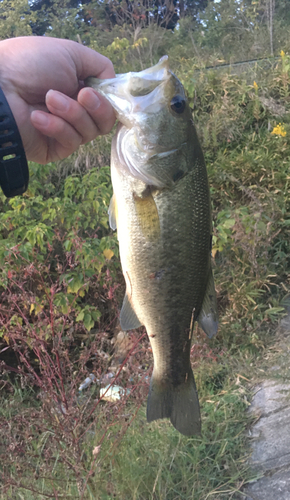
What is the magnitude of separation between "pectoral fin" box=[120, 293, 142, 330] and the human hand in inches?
30.0

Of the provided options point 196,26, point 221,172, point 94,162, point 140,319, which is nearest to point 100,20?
point 196,26

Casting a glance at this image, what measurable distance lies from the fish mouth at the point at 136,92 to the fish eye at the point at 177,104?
36 mm

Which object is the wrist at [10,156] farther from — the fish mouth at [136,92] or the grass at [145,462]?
the grass at [145,462]

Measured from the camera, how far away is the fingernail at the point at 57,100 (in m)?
1.47

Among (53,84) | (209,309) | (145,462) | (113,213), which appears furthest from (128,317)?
(145,462)

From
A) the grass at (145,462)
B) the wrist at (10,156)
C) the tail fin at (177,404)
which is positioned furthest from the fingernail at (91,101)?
the grass at (145,462)

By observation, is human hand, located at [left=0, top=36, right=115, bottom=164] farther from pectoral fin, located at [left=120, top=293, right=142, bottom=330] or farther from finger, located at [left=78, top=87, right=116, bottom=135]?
pectoral fin, located at [left=120, top=293, right=142, bottom=330]

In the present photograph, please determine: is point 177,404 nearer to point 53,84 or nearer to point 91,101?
point 91,101

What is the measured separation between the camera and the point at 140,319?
1.58 m

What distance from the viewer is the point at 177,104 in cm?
146

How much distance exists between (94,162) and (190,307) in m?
4.02

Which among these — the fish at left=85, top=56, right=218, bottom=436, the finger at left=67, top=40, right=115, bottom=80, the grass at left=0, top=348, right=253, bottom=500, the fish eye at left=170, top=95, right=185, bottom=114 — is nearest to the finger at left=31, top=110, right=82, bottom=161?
the fish at left=85, top=56, right=218, bottom=436

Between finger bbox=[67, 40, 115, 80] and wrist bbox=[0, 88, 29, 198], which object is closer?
wrist bbox=[0, 88, 29, 198]

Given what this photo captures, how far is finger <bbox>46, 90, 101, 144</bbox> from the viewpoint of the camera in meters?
1.48
